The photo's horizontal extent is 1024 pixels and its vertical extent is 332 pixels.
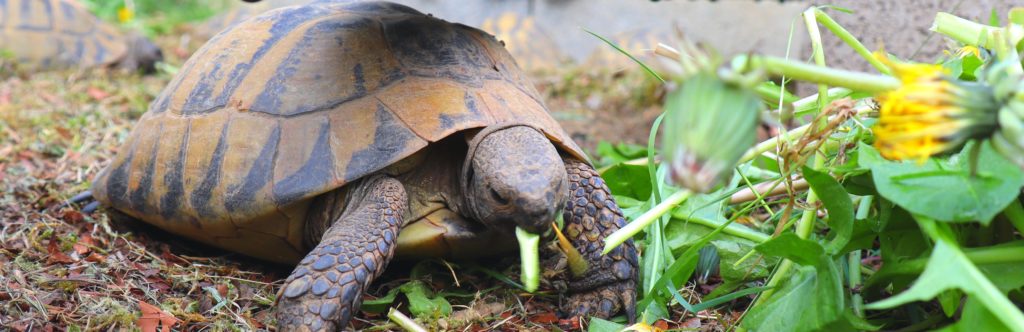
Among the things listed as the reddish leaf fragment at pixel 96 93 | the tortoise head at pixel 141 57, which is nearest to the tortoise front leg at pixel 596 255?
the reddish leaf fragment at pixel 96 93

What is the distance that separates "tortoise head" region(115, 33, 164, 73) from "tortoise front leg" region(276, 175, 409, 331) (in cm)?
462

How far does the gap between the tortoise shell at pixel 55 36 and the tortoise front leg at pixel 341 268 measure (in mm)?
4946

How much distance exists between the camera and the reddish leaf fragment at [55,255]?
2.32 m

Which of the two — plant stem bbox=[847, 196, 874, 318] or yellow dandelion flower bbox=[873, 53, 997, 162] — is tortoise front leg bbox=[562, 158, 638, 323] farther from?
yellow dandelion flower bbox=[873, 53, 997, 162]

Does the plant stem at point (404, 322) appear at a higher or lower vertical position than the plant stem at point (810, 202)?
lower


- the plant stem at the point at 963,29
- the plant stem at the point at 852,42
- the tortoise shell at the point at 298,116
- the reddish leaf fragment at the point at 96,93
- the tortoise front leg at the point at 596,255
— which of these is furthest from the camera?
the reddish leaf fragment at the point at 96,93

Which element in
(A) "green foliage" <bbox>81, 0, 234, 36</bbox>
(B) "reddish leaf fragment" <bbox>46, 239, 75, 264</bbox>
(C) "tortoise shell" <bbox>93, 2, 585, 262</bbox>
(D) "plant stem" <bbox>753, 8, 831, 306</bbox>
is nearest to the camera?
(D) "plant stem" <bbox>753, 8, 831, 306</bbox>

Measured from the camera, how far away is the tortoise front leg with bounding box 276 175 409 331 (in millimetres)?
1867

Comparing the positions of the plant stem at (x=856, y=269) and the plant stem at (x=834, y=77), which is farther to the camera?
the plant stem at (x=856, y=269)

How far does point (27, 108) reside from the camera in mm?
4504

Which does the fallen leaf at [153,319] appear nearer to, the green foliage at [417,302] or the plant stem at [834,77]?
the green foliage at [417,302]

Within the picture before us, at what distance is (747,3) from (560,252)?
20.6ft

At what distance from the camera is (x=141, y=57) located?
6.11 metres

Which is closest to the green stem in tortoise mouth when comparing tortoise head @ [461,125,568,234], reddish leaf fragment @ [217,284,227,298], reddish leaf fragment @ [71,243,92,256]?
tortoise head @ [461,125,568,234]
